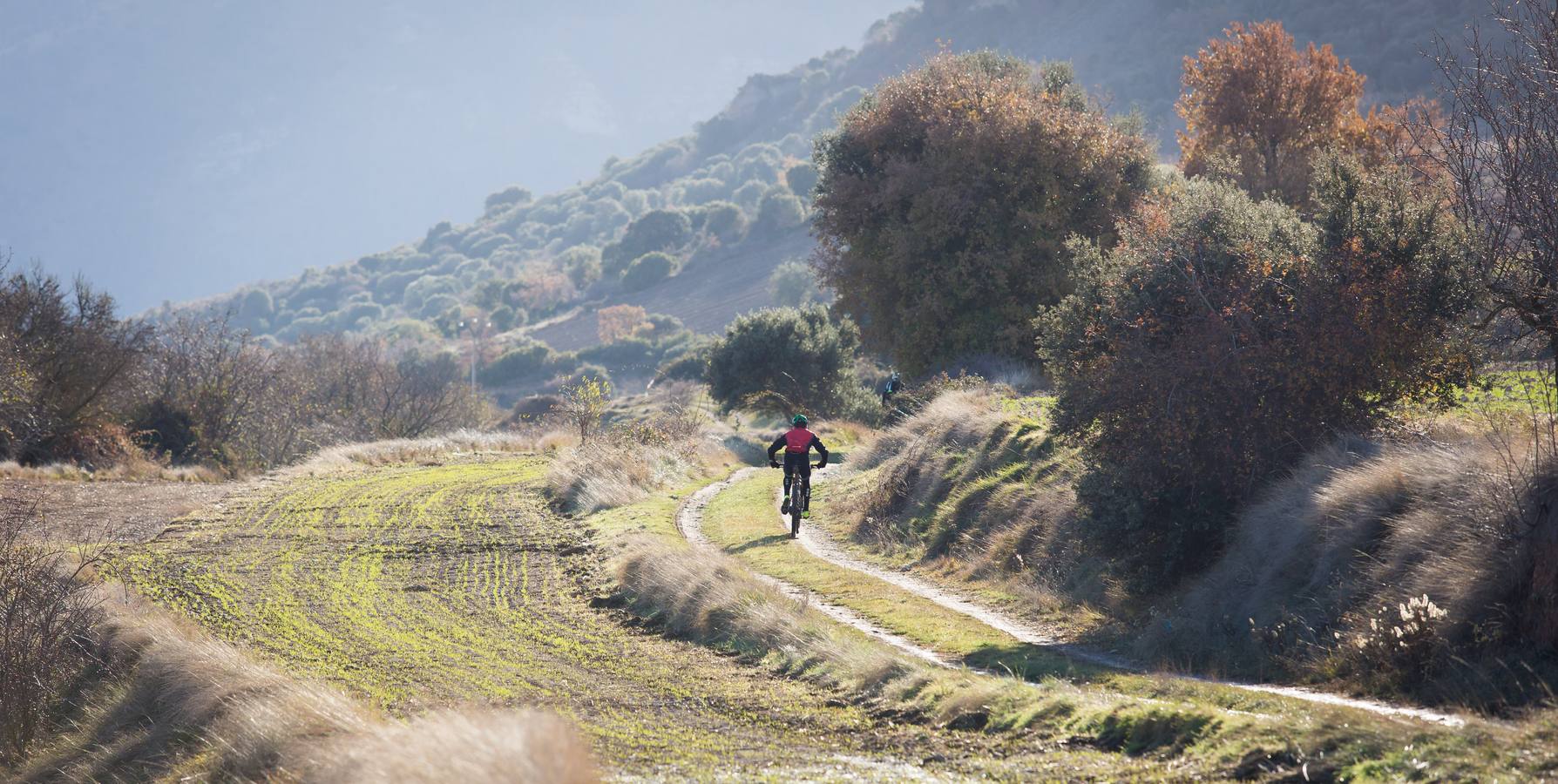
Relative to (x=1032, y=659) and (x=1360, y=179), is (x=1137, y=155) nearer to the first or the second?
(x=1360, y=179)

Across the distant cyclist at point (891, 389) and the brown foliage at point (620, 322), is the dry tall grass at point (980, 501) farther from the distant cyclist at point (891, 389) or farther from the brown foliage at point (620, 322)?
the brown foliage at point (620, 322)

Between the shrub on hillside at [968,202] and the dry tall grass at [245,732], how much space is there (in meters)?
22.2

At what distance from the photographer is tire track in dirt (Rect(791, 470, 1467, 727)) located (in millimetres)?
8281

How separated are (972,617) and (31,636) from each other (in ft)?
35.7

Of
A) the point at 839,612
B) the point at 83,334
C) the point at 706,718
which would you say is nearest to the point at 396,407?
the point at 83,334

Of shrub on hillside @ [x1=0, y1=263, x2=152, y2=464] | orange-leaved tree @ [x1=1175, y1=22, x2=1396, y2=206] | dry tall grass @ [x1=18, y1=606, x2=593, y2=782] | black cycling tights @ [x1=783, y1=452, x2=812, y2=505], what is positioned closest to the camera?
dry tall grass @ [x1=18, y1=606, x2=593, y2=782]

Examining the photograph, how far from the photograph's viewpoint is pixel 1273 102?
129 ft

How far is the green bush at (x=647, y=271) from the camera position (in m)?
173

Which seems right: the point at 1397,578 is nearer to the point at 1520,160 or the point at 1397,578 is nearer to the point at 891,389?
the point at 1520,160

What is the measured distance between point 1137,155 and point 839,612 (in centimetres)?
2245

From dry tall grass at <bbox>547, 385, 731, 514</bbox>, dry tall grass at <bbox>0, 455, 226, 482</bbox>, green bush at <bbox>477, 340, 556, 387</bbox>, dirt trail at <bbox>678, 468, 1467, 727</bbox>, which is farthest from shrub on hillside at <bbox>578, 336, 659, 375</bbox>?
dirt trail at <bbox>678, 468, 1467, 727</bbox>

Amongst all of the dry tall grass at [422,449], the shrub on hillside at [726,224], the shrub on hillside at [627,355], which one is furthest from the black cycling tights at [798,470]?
the shrub on hillside at [726,224]

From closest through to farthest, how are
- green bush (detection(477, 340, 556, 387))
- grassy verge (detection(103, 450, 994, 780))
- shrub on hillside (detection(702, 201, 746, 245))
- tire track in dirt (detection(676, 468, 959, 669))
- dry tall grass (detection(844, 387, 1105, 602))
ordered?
grassy verge (detection(103, 450, 994, 780))
tire track in dirt (detection(676, 468, 959, 669))
dry tall grass (detection(844, 387, 1105, 602))
green bush (detection(477, 340, 556, 387))
shrub on hillside (detection(702, 201, 746, 245))

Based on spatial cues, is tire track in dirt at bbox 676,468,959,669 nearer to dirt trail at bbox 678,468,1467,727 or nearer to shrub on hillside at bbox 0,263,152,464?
dirt trail at bbox 678,468,1467,727
